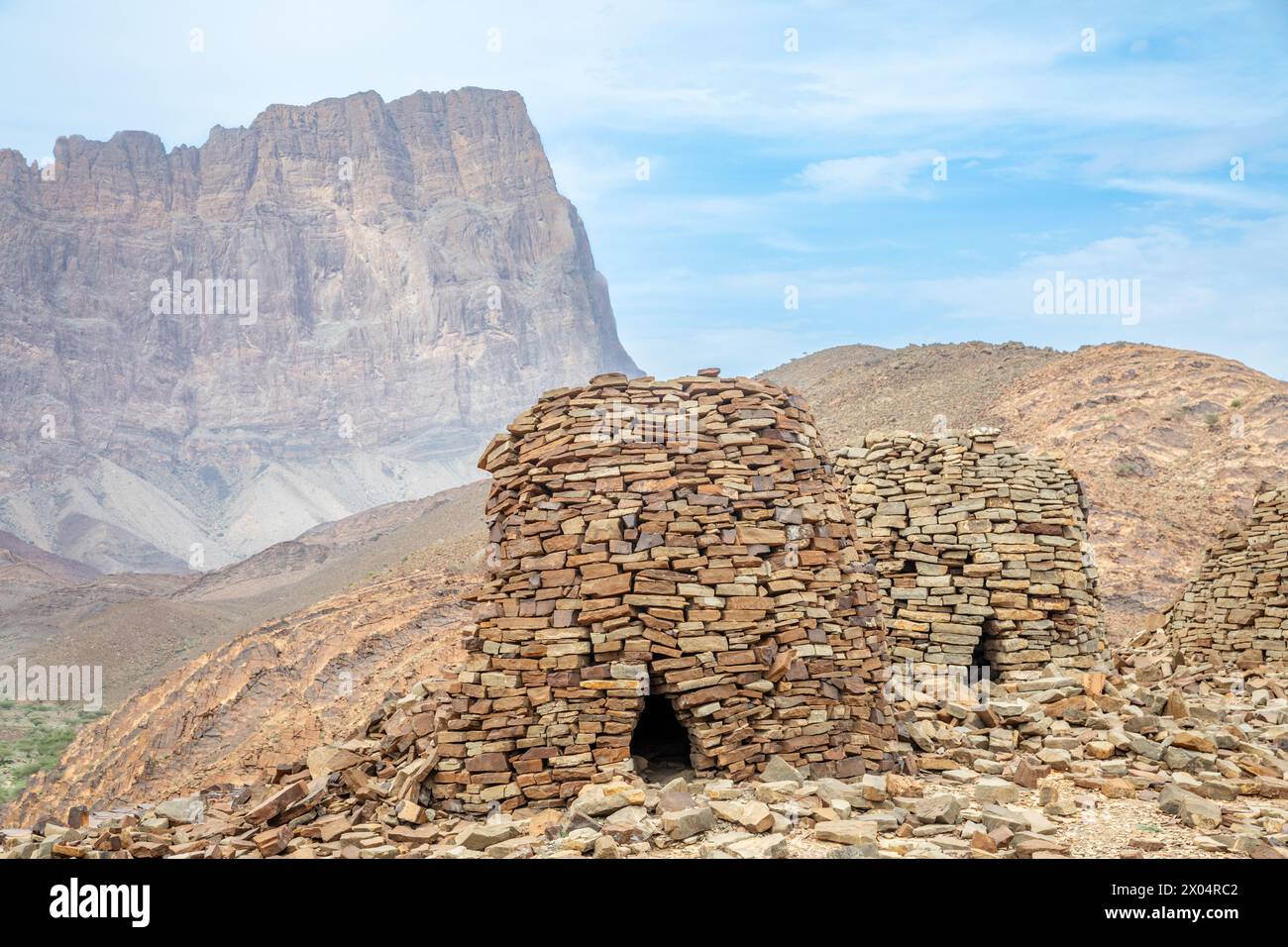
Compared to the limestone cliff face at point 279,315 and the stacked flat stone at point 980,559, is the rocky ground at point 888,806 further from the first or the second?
the limestone cliff face at point 279,315

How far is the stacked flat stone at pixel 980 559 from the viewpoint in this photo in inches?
469

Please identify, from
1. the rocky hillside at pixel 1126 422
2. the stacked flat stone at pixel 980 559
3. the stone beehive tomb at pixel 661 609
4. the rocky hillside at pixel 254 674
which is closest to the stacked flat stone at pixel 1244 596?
the stacked flat stone at pixel 980 559

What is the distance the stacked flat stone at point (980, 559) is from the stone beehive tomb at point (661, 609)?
3439mm

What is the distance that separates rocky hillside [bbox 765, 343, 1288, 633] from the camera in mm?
27094

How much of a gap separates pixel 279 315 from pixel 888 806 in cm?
11830

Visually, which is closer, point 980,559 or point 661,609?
point 661,609

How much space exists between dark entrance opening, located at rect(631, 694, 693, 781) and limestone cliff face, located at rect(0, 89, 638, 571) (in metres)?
92.3

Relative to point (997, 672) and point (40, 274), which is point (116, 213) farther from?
point (997, 672)

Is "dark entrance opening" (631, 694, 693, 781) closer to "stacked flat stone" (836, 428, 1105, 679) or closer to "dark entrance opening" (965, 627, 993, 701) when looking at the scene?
"stacked flat stone" (836, 428, 1105, 679)

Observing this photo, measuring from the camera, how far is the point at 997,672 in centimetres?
1192

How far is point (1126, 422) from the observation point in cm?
3366

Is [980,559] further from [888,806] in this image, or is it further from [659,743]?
[888,806]

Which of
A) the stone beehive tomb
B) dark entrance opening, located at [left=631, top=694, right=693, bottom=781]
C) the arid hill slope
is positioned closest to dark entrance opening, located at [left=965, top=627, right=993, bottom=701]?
the stone beehive tomb

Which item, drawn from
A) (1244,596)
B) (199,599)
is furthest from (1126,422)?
(199,599)
